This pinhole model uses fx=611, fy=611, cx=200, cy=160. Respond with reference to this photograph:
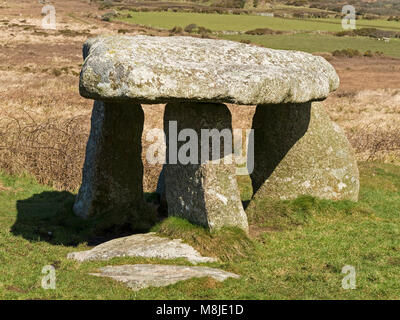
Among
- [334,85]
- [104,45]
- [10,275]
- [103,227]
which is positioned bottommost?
[103,227]

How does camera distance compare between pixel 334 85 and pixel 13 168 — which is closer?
pixel 334 85

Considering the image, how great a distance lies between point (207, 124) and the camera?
1154cm

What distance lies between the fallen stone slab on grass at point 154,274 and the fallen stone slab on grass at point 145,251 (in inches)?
24.3

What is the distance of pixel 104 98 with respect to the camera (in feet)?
32.5

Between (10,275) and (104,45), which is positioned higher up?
(104,45)

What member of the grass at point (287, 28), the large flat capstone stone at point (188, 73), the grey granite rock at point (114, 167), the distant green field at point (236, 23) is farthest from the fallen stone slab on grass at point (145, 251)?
the distant green field at point (236, 23)

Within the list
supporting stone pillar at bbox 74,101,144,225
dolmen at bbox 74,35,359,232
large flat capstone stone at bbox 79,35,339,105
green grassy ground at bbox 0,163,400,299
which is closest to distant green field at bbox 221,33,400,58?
dolmen at bbox 74,35,359,232

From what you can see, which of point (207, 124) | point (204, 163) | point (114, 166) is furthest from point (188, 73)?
point (114, 166)

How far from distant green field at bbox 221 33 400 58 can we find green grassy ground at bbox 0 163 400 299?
47.9 metres

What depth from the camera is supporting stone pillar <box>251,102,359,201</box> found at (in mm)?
13930

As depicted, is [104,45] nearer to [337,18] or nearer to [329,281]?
[329,281]

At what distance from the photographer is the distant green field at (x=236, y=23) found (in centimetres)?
8475

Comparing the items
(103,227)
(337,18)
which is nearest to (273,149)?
(103,227)
